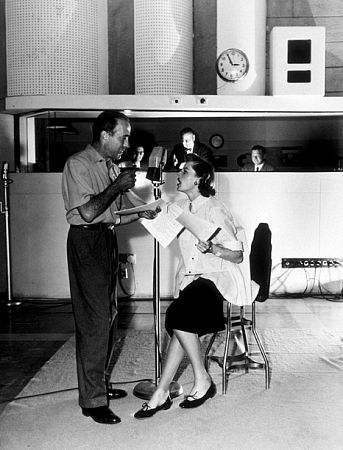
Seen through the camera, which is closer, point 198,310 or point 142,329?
point 198,310

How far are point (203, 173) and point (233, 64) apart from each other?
3181 millimetres

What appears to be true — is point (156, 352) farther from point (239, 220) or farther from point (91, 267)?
point (239, 220)

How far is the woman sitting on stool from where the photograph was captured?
3.29 meters

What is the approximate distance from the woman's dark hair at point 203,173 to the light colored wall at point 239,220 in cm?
284

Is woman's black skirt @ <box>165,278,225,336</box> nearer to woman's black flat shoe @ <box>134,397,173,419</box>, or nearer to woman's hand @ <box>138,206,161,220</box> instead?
woman's black flat shoe @ <box>134,397,173,419</box>

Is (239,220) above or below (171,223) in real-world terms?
below

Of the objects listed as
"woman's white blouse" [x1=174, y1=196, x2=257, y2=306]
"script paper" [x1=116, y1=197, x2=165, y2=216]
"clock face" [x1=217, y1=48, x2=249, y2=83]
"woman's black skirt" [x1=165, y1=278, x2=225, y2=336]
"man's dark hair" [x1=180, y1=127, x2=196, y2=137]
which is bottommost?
"woman's black skirt" [x1=165, y1=278, x2=225, y2=336]

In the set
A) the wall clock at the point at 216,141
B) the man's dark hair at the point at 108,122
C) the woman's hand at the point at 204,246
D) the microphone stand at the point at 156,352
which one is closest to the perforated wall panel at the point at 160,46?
the wall clock at the point at 216,141

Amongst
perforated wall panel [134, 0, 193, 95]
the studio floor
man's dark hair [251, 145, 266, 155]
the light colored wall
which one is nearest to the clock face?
perforated wall panel [134, 0, 193, 95]

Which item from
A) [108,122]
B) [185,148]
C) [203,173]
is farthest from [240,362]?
[185,148]

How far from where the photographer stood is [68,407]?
3334 millimetres

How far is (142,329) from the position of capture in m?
5.16

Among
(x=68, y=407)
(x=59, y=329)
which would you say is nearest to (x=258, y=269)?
(x=68, y=407)

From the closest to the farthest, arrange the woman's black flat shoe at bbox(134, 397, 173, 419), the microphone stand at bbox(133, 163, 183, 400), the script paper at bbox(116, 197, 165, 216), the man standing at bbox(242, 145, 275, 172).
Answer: the script paper at bbox(116, 197, 165, 216), the woman's black flat shoe at bbox(134, 397, 173, 419), the microphone stand at bbox(133, 163, 183, 400), the man standing at bbox(242, 145, 275, 172)
